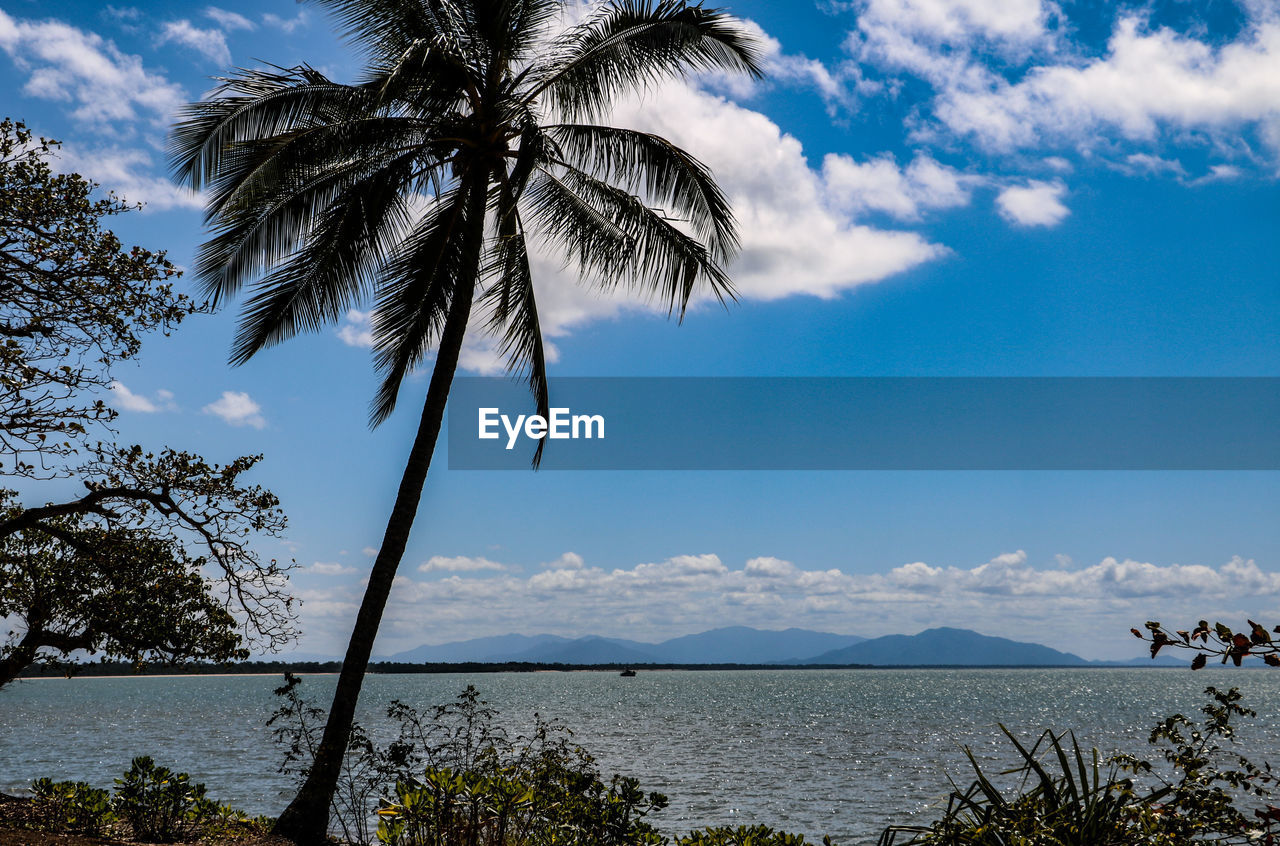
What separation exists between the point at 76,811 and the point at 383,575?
12.9ft

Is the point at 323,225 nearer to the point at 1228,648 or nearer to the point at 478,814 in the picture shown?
the point at 478,814

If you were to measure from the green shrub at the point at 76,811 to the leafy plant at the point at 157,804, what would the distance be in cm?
18

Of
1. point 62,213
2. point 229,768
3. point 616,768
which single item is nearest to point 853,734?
point 616,768

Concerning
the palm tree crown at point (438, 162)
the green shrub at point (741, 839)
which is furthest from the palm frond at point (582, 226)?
the green shrub at point (741, 839)

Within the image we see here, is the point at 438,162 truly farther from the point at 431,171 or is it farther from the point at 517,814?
the point at 517,814

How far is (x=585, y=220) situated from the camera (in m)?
11.3

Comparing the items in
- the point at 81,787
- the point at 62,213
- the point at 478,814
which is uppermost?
the point at 62,213

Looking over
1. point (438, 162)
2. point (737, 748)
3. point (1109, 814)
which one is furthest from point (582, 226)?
point (737, 748)

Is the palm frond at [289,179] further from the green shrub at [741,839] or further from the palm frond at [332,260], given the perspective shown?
the green shrub at [741,839]

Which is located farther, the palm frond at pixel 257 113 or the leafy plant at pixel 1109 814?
the palm frond at pixel 257 113

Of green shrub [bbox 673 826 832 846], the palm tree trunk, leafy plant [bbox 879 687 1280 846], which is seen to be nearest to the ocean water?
leafy plant [bbox 879 687 1280 846]

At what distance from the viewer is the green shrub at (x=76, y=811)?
9.10 metres

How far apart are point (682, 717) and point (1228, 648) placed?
58736 mm

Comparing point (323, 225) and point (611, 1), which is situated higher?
point (611, 1)
